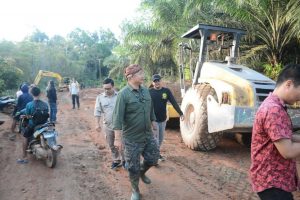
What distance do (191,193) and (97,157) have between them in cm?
289

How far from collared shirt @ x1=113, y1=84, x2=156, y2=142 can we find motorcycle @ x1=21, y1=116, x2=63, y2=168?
2475mm

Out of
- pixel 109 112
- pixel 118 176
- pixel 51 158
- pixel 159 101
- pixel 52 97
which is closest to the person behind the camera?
pixel 118 176

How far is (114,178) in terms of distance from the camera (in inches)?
242

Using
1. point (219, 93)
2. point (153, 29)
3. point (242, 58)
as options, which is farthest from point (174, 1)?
point (219, 93)

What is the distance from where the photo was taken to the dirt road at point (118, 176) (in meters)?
5.39

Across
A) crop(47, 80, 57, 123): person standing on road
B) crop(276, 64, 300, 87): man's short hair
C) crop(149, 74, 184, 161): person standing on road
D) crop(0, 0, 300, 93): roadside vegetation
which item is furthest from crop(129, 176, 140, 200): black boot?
crop(47, 80, 57, 123): person standing on road

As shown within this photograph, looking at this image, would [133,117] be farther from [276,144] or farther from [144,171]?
[276,144]

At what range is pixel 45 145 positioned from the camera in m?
7.09

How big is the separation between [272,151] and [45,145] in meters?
5.48

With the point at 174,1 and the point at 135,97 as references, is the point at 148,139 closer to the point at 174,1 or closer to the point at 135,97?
the point at 135,97

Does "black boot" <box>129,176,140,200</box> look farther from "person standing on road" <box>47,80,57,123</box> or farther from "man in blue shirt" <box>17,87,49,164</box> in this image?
"person standing on road" <box>47,80,57,123</box>

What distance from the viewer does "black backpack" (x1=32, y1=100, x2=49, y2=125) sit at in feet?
23.3

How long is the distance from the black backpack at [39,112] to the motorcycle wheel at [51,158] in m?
0.67

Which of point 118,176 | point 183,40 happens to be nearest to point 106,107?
point 118,176
